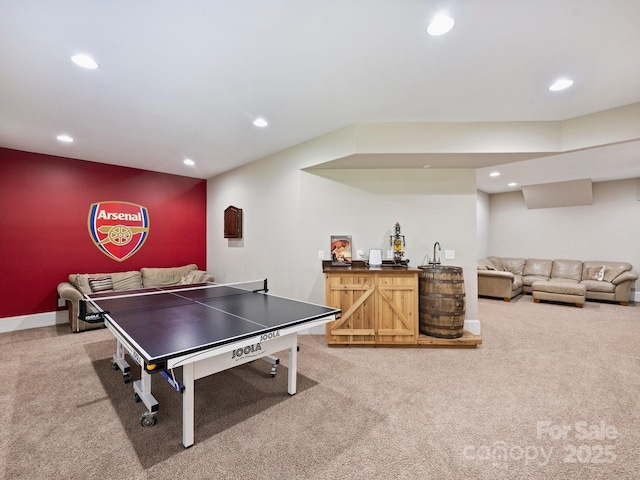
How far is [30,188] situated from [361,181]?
17.3 ft

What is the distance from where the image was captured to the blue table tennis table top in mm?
1727

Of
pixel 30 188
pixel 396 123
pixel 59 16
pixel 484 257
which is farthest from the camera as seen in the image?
pixel 484 257

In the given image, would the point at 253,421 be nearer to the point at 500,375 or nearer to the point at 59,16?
the point at 500,375

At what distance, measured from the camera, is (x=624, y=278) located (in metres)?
6.12

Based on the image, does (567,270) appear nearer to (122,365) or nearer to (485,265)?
(485,265)

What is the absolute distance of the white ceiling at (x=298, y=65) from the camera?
1886mm

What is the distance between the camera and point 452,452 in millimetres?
1909

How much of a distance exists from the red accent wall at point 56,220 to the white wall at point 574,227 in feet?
28.6

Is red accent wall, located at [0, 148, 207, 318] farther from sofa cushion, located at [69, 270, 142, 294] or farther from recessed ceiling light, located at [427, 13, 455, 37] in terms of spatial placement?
recessed ceiling light, located at [427, 13, 455, 37]

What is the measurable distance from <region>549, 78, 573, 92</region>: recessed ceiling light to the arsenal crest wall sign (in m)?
6.44

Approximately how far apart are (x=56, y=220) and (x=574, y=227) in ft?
Answer: 36.3

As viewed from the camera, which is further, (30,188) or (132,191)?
(132,191)

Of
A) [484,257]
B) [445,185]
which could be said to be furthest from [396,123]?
[484,257]

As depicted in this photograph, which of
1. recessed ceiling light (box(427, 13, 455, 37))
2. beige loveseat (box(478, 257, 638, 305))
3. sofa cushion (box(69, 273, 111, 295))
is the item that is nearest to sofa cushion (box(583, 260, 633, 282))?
beige loveseat (box(478, 257, 638, 305))
